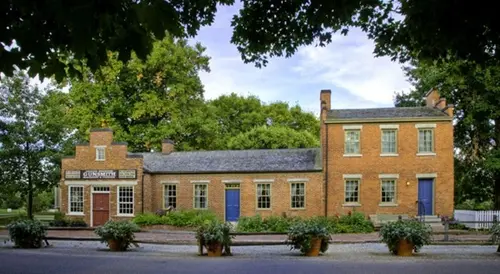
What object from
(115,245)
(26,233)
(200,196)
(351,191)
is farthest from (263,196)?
(26,233)

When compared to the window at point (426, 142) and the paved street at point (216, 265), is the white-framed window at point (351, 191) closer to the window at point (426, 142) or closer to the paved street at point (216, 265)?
the window at point (426, 142)

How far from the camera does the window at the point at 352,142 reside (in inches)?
1188

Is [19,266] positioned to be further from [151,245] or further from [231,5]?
[231,5]

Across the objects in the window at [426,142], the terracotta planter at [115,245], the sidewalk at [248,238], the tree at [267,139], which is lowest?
the sidewalk at [248,238]

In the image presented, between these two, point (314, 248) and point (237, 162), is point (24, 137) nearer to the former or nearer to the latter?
point (237, 162)

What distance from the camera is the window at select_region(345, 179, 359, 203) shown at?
98.4ft

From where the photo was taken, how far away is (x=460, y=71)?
282 inches

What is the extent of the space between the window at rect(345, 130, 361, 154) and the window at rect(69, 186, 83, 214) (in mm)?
16407

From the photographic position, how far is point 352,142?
30.2 m

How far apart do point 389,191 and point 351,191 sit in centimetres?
215

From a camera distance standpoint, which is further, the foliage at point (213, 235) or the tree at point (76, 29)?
the foliage at point (213, 235)

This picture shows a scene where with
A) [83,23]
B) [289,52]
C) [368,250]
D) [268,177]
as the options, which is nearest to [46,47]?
[83,23]

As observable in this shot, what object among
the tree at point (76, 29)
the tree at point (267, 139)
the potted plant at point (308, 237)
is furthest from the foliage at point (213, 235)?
the tree at point (267, 139)

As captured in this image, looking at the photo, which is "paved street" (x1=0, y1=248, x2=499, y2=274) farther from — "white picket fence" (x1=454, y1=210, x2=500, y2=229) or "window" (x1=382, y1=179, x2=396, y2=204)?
"window" (x1=382, y1=179, x2=396, y2=204)
